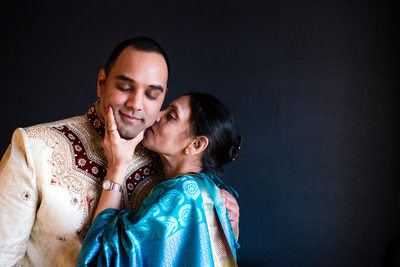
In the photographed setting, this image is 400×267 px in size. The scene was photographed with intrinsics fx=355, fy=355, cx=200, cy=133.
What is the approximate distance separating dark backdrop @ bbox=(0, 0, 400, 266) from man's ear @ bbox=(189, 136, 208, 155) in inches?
44.7

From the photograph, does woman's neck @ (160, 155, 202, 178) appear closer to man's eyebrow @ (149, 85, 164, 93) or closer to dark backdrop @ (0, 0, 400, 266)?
man's eyebrow @ (149, 85, 164, 93)

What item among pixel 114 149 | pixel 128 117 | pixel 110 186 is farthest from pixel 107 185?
pixel 128 117

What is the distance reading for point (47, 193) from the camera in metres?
1.16

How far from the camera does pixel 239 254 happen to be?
8.60 ft

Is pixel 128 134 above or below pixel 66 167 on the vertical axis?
above

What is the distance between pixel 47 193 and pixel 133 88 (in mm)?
447

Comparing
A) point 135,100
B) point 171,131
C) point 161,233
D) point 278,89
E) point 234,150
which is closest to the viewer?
point 161,233

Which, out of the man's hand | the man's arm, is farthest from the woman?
the man's arm

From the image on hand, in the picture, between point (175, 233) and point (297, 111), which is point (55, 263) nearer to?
point (175, 233)

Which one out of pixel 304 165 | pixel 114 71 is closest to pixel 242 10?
pixel 304 165

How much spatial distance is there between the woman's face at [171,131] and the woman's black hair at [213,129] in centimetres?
3

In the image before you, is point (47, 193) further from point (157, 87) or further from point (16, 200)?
point (157, 87)

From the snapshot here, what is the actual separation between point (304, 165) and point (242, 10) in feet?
4.01

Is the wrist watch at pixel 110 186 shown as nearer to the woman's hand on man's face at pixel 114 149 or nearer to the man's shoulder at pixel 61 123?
the woman's hand on man's face at pixel 114 149
